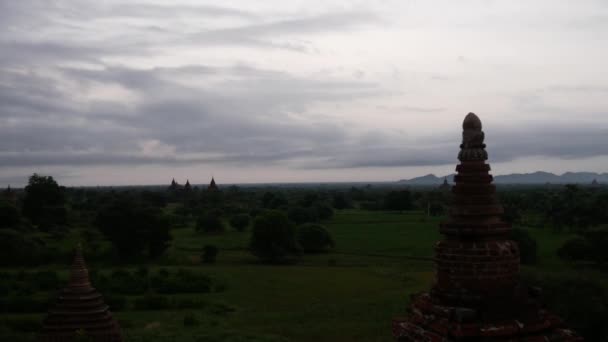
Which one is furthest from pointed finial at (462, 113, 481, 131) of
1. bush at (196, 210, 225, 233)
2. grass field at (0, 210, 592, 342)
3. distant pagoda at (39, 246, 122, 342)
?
bush at (196, 210, 225, 233)

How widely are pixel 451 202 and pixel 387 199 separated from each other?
10507 cm

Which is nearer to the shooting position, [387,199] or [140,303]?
[140,303]

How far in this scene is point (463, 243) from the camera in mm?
6387

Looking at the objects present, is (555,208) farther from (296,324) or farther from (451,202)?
(451,202)

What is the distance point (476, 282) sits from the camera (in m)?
6.19

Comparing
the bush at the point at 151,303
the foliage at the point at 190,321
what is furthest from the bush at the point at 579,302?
the bush at the point at 151,303

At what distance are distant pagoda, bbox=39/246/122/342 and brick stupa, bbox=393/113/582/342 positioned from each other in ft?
32.1

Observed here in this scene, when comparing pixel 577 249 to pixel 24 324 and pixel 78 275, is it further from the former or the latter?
pixel 78 275

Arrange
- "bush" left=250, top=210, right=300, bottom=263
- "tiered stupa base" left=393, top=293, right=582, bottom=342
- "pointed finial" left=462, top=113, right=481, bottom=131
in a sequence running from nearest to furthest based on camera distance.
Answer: "tiered stupa base" left=393, top=293, right=582, bottom=342
"pointed finial" left=462, top=113, right=481, bottom=131
"bush" left=250, top=210, right=300, bottom=263

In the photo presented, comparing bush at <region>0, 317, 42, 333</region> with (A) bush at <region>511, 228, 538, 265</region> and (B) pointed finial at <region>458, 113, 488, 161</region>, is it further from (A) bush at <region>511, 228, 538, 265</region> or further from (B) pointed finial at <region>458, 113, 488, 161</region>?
(A) bush at <region>511, 228, 538, 265</region>

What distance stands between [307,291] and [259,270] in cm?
853

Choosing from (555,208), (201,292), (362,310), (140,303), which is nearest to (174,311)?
(140,303)

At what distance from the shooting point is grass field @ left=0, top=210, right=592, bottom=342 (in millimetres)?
26156

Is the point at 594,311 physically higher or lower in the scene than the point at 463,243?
lower
